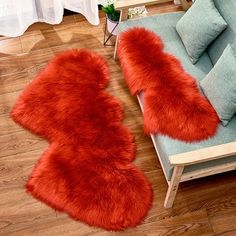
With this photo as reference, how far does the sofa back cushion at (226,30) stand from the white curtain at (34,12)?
2.93ft

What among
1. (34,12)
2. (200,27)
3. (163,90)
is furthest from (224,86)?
(34,12)

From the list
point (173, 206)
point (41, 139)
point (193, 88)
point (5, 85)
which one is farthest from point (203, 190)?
point (5, 85)

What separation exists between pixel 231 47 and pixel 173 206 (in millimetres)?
881

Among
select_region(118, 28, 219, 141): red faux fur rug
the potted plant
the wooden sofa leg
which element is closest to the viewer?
the wooden sofa leg

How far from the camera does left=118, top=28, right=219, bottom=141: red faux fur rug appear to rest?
187 cm

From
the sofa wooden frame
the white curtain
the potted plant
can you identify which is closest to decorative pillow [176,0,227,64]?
the potted plant

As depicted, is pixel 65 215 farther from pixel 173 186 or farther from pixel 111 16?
pixel 111 16

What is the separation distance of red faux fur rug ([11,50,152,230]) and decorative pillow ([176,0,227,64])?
565 millimetres

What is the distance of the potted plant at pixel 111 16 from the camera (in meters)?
2.48

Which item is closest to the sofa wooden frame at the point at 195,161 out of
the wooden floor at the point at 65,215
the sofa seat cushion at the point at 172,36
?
the wooden floor at the point at 65,215

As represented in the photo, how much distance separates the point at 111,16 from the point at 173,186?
48.8 inches

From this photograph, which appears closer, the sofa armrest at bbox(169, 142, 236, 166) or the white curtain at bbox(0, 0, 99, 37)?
the sofa armrest at bbox(169, 142, 236, 166)

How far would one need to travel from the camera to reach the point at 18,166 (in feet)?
7.02

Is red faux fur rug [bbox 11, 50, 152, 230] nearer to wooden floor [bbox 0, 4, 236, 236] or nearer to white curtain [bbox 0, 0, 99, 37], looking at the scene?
wooden floor [bbox 0, 4, 236, 236]
